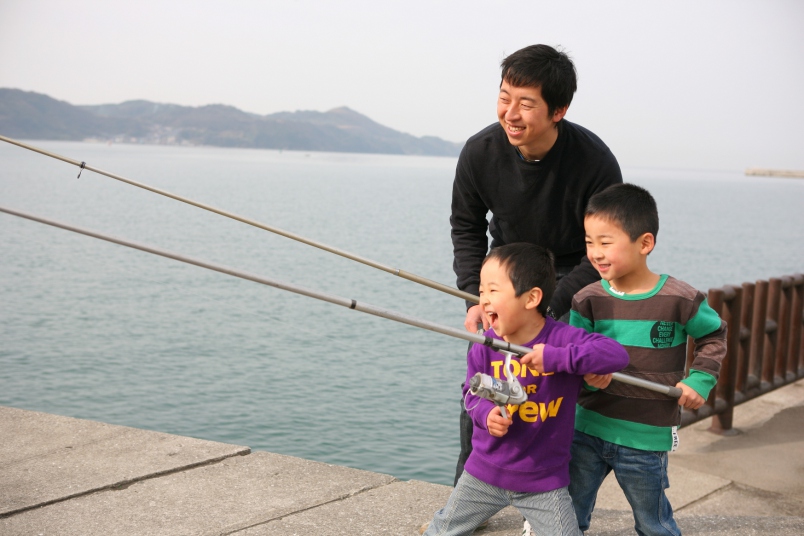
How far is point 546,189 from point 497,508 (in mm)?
1161

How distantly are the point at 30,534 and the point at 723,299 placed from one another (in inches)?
190

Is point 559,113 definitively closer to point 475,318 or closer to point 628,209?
point 628,209

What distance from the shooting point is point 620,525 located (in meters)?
3.69

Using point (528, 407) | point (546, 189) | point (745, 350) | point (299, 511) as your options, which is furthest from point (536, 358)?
point (745, 350)

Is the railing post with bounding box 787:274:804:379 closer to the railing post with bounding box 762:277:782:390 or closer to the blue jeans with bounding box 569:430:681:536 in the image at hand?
the railing post with bounding box 762:277:782:390

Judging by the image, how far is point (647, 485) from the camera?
9.28 feet

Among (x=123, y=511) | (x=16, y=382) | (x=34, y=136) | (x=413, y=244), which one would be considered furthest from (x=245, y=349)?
(x=34, y=136)

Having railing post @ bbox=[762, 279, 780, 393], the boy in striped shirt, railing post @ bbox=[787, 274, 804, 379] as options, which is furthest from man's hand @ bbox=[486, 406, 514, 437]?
railing post @ bbox=[787, 274, 804, 379]

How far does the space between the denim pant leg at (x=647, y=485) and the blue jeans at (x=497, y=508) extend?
0.24m

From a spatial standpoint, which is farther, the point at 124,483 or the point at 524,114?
the point at 124,483

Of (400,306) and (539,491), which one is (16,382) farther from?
(539,491)

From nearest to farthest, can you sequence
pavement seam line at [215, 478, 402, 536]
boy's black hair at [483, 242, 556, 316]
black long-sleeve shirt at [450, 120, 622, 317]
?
boy's black hair at [483, 242, 556, 316], black long-sleeve shirt at [450, 120, 622, 317], pavement seam line at [215, 478, 402, 536]

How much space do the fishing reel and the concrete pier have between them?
1.21 meters

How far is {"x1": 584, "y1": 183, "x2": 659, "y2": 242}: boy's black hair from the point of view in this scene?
2793 millimetres
